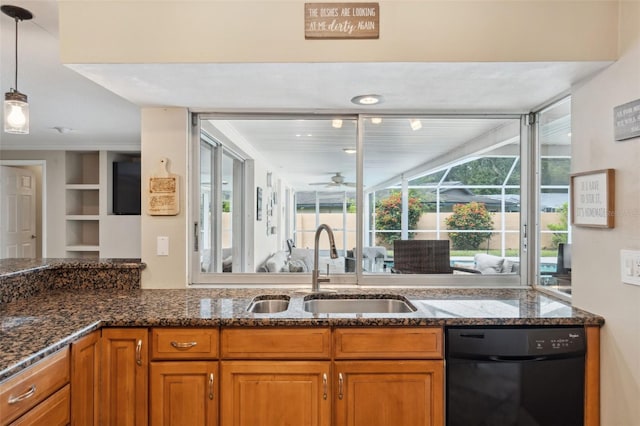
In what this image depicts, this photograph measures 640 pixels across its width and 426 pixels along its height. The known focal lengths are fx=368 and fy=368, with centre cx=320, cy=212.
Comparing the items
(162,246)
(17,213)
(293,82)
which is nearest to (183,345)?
(162,246)

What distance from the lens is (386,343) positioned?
5.43ft

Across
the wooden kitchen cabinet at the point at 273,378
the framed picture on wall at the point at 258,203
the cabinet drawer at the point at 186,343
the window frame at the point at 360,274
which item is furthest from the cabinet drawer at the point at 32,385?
the framed picture on wall at the point at 258,203

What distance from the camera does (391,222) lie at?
249 cm

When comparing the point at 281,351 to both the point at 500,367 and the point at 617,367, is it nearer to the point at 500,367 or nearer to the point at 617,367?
the point at 500,367

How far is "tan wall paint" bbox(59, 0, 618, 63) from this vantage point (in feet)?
5.14

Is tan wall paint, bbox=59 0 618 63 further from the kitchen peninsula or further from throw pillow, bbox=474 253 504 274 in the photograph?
throw pillow, bbox=474 253 504 274

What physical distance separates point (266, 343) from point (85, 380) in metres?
0.75

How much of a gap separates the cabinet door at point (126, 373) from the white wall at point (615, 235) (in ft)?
6.76

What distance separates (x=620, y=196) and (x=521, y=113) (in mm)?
910

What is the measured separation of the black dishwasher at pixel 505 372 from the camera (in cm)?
164

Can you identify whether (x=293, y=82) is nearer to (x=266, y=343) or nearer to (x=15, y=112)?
(x=266, y=343)

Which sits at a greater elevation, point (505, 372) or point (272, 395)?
point (505, 372)

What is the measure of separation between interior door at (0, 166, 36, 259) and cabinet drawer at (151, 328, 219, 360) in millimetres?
4846

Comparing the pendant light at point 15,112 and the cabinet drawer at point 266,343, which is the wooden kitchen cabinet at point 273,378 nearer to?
the cabinet drawer at point 266,343
